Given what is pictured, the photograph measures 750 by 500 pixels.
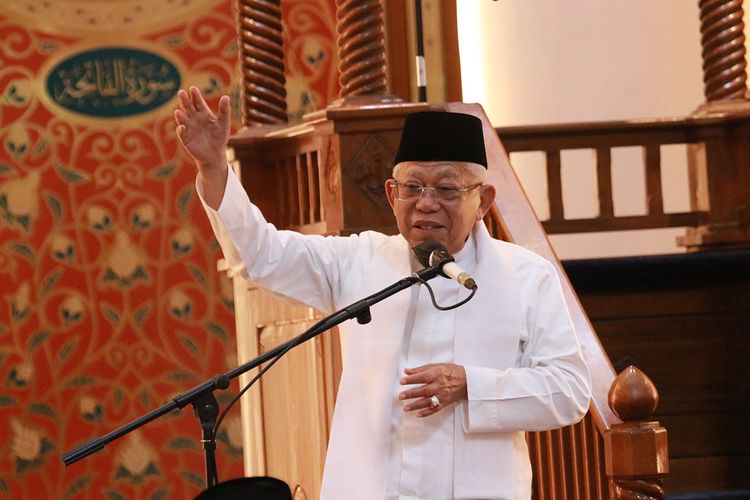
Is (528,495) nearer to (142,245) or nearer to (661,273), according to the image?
(661,273)

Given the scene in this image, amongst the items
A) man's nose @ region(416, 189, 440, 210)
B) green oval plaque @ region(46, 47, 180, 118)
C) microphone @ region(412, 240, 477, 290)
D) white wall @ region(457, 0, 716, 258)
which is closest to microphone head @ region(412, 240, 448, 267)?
microphone @ region(412, 240, 477, 290)

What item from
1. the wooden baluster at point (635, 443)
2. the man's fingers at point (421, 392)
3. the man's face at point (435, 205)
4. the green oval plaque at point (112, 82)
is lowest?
the wooden baluster at point (635, 443)

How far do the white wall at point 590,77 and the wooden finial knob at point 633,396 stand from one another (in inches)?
134

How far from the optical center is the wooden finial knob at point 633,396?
3.01 m

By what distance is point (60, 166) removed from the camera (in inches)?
232

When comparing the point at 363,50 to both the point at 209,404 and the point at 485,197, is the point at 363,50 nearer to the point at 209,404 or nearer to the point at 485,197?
the point at 485,197

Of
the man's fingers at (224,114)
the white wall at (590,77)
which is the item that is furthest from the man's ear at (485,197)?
the white wall at (590,77)

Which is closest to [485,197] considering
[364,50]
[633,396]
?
[633,396]

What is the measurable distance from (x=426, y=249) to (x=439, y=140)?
0.33m

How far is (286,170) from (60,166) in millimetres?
1959

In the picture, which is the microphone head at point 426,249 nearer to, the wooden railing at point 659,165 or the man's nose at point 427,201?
the man's nose at point 427,201

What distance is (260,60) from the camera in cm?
437

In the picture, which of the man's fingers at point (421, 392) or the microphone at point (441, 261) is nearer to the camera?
the microphone at point (441, 261)

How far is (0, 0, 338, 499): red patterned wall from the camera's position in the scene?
5.81m
